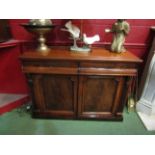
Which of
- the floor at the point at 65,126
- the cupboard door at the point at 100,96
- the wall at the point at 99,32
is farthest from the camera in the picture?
the wall at the point at 99,32

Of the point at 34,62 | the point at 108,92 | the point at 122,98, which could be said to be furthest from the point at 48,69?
the point at 122,98

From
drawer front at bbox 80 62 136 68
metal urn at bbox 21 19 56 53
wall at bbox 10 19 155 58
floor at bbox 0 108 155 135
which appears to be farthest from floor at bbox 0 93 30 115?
drawer front at bbox 80 62 136 68

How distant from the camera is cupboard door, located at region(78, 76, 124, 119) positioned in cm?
149

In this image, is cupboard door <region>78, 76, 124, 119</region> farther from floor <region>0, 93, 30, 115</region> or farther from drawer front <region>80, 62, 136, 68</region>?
floor <region>0, 93, 30, 115</region>

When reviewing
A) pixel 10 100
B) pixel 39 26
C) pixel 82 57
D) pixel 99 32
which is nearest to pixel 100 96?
pixel 82 57

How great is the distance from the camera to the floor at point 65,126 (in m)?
1.61

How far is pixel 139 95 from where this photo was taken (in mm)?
2021

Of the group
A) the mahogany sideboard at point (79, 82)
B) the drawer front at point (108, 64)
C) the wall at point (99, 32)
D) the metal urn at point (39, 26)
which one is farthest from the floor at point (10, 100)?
the drawer front at point (108, 64)

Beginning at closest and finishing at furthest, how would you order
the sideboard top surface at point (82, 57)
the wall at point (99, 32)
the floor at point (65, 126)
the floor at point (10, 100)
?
1. the sideboard top surface at point (82, 57)
2. the floor at point (65, 126)
3. the wall at point (99, 32)
4. the floor at point (10, 100)

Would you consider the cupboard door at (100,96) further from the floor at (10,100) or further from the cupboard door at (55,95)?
the floor at (10,100)

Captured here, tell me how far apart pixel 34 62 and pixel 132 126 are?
53.4 inches

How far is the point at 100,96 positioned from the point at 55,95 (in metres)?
0.51

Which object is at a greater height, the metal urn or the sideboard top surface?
the metal urn

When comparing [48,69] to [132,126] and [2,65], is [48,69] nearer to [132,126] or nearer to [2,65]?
[2,65]
